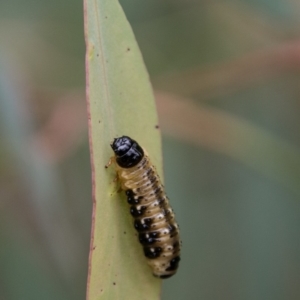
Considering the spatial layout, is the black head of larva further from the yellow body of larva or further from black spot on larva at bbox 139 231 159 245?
black spot on larva at bbox 139 231 159 245

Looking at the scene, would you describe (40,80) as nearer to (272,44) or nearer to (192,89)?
(192,89)

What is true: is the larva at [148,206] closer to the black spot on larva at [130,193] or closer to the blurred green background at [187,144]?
the black spot on larva at [130,193]

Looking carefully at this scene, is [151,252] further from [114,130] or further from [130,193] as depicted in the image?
[114,130]

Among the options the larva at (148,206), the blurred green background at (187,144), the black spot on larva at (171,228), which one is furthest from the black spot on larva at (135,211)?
the blurred green background at (187,144)

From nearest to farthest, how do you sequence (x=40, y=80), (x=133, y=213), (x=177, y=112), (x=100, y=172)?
(x=100, y=172)
(x=133, y=213)
(x=177, y=112)
(x=40, y=80)

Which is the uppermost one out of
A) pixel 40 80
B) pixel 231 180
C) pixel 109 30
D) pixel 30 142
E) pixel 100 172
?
→ pixel 40 80

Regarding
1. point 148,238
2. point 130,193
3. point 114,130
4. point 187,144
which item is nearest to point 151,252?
point 148,238

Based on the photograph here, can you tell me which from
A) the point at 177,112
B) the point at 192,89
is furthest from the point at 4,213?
the point at 192,89
